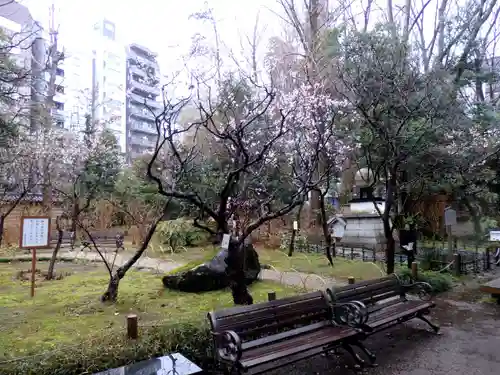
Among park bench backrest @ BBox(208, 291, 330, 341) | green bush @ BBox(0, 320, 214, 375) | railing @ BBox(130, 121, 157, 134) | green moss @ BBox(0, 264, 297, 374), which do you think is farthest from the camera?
railing @ BBox(130, 121, 157, 134)

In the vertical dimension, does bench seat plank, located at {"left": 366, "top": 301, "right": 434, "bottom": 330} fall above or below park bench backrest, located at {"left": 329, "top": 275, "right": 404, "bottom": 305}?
below

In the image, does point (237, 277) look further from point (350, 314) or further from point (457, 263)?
point (457, 263)

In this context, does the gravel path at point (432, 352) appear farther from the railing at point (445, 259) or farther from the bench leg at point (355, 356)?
the railing at point (445, 259)

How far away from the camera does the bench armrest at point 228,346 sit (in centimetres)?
331

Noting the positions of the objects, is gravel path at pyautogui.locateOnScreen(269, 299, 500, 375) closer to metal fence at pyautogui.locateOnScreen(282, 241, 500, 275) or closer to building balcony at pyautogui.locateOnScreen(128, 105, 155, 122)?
metal fence at pyautogui.locateOnScreen(282, 241, 500, 275)

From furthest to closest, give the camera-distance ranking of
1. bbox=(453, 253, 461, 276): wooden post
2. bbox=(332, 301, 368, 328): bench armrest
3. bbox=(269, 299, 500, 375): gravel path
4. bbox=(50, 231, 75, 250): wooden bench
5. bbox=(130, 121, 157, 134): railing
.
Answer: bbox=(130, 121, 157, 134): railing, bbox=(50, 231, 75, 250): wooden bench, bbox=(453, 253, 461, 276): wooden post, bbox=(332, 301, 368, 328): bench armrest, bbox=(269, 299, 500, 375): gravel path

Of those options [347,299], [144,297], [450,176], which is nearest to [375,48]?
[450,176]

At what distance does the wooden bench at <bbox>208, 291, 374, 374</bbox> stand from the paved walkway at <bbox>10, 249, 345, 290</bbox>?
2867 millimetres

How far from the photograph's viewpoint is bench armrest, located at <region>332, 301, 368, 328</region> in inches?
171

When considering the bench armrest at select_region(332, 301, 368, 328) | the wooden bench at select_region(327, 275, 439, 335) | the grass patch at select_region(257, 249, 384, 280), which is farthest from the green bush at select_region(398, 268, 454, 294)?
the bench armrest at select_region(332, 301, 368, 328)

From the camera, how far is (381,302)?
19.3ft

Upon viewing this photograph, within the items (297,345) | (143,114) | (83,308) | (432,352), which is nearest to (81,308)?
(83,308)

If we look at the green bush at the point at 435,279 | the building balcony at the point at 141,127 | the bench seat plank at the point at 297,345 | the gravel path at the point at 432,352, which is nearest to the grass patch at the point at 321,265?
the green bush at the point at 435,279

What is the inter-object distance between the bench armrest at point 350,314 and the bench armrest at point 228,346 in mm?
1691
